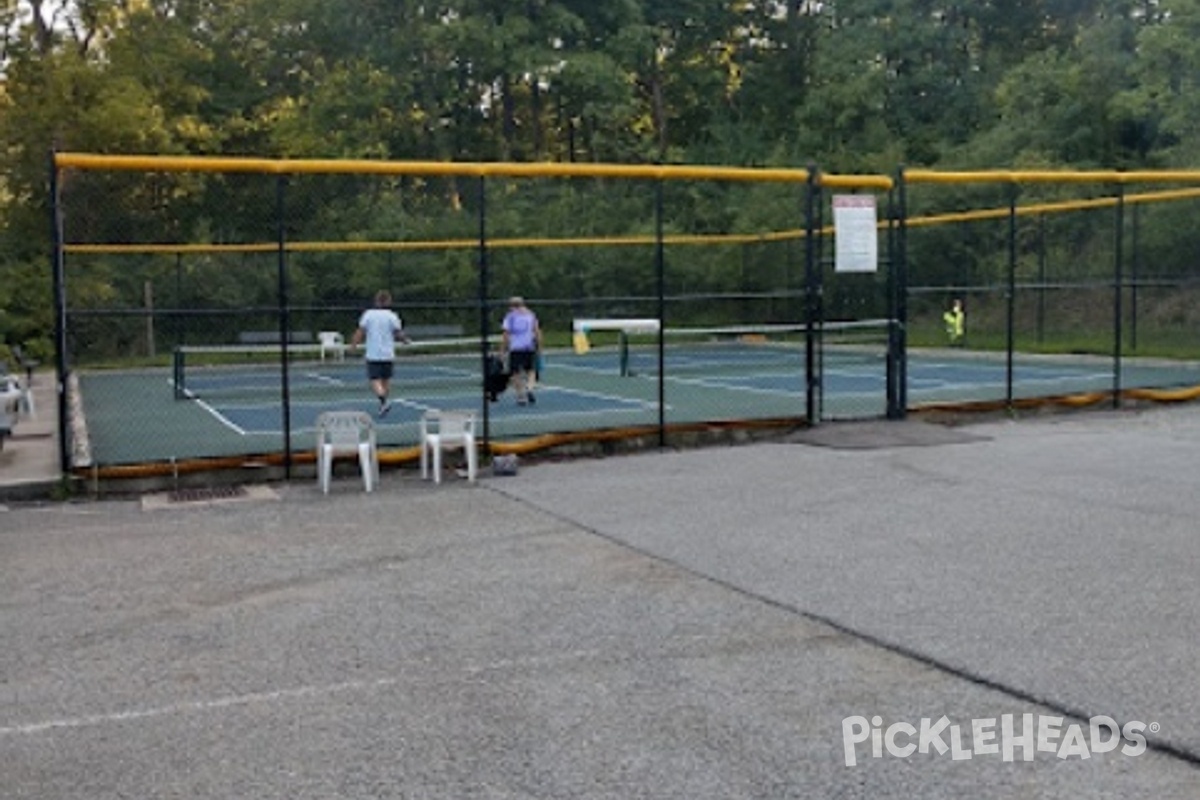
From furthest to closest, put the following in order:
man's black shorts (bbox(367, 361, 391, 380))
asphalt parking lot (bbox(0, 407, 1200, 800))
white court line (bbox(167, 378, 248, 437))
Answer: man's black shorts (bbox(367, 361, 391, 380)) → white court line (bbox(167, 378, 248, 437)) → asphalt parking lot (bbox(0, 407, 1200, 800))

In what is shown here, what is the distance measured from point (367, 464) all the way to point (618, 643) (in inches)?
218

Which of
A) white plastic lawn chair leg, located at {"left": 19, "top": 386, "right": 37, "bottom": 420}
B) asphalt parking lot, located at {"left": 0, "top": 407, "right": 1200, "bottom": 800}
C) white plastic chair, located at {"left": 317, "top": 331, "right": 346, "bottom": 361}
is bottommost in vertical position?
asphalt parking lot, located at {"left": 0, "top": 407, "right": 1200, "bottom": 800}

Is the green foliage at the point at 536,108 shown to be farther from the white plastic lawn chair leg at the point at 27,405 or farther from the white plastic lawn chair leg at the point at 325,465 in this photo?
the white plastic lawn chair leg at the point at 325,465

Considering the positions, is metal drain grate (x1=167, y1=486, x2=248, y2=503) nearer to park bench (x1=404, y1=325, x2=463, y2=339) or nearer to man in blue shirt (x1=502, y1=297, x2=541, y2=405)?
man in blue shirt (x1=502, y1=297, x2=541, y2=405)

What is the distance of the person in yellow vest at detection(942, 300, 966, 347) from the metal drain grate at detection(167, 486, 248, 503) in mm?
18562

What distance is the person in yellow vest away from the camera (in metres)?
26.2

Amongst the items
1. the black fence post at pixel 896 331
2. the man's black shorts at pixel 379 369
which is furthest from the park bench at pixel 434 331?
the black fence post at pixel 896 331

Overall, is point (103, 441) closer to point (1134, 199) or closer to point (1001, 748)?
point (1001, 748)

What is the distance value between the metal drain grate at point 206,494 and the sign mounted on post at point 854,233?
680cm

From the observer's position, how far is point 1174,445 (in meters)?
12.3

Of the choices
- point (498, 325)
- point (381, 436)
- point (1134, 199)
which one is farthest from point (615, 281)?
point (381, 436)

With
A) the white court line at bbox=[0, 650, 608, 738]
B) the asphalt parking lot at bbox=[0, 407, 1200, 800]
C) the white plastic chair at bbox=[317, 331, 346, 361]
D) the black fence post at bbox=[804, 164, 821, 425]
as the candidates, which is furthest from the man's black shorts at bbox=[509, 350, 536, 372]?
the white court line at bbox=[0, 650, 608, 738]

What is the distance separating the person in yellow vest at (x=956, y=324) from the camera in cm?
2622

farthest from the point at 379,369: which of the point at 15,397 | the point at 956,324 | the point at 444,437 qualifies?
the point at 956,324
